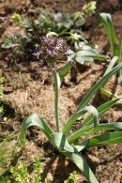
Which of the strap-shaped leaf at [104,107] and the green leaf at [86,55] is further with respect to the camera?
the green leaf at [86,55]

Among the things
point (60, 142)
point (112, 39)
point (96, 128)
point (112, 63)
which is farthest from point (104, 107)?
point (112, 39)

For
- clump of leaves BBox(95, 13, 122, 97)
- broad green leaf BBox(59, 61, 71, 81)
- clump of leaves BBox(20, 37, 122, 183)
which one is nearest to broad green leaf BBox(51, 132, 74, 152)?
clump of leaves BBox(20, 37, 122, 183)

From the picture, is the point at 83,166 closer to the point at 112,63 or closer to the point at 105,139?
the point at 105,139

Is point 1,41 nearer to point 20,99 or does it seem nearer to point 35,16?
point 35,16

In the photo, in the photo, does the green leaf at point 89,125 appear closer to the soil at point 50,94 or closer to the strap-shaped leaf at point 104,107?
the strap-shaped leaf at point 104,107

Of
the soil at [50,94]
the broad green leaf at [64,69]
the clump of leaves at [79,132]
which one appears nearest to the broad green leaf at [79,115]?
the clump of leaves at [79,132]

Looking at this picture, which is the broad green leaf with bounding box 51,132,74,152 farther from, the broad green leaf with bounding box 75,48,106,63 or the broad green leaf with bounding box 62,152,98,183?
the broad green leaf with bounding box 75,48,106,63
